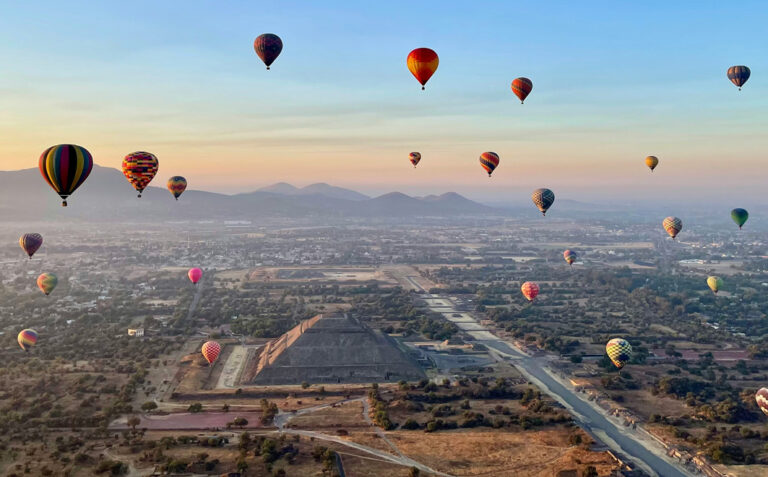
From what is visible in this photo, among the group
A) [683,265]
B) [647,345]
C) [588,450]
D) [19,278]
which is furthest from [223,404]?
[683,265]

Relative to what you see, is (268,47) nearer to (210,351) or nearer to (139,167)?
(139,167)

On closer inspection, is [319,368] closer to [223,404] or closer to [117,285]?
[223,404]

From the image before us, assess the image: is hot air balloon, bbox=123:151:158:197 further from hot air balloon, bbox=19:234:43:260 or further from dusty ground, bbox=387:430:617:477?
dusty ground, bbox=387:430:617:477

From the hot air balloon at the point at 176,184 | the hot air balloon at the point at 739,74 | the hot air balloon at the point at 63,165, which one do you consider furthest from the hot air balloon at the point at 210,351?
the hot air balloon at the point at 739,74

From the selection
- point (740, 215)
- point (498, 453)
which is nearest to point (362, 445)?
point (498, 453)

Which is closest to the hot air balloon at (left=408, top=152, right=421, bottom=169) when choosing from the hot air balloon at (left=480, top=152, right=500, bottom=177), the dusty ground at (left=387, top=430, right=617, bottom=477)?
the hot air balloon at (left=480, top=152, right=500, bottom=177)

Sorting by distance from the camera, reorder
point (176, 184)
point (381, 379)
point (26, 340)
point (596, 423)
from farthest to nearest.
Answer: point (176, 184)
point (26, 340)
point (381, 379)
point (596, 423)
